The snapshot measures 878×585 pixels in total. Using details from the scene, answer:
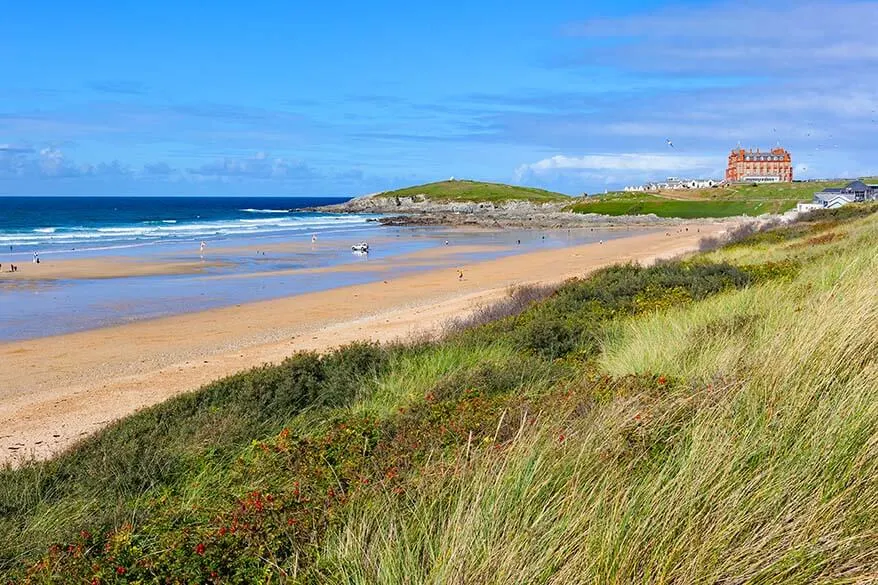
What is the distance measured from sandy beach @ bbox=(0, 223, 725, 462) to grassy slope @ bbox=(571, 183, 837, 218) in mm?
64323

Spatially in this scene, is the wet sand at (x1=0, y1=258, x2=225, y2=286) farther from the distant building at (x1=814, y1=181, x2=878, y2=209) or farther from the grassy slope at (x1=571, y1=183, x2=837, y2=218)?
the grassy slope at (x1=571, y1=183, x2=837, y2=218)

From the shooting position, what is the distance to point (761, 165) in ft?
486

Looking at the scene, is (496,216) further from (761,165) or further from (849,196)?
(761,165)

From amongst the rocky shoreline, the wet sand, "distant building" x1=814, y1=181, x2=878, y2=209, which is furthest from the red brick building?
the wet sand

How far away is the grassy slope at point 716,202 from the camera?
89938 mm

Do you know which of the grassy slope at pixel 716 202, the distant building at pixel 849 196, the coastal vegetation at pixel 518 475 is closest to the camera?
the coastal vegetation at pixel 518 475

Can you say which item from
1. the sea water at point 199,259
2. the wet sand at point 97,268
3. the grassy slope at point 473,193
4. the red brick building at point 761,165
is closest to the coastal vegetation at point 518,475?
the sea water at point 199,259

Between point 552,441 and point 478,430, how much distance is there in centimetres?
140

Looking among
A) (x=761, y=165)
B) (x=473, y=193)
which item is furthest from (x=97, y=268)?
(x=761, y=165)

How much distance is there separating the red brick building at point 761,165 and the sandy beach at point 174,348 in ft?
420

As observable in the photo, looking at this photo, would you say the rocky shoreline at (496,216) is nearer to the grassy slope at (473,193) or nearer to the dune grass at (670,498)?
the grassy slope at (473,193)

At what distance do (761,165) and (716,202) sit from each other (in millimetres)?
55396

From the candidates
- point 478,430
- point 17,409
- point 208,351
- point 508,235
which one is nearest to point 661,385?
point 478,430

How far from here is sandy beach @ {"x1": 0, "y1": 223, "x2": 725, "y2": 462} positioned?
39.7 ft
